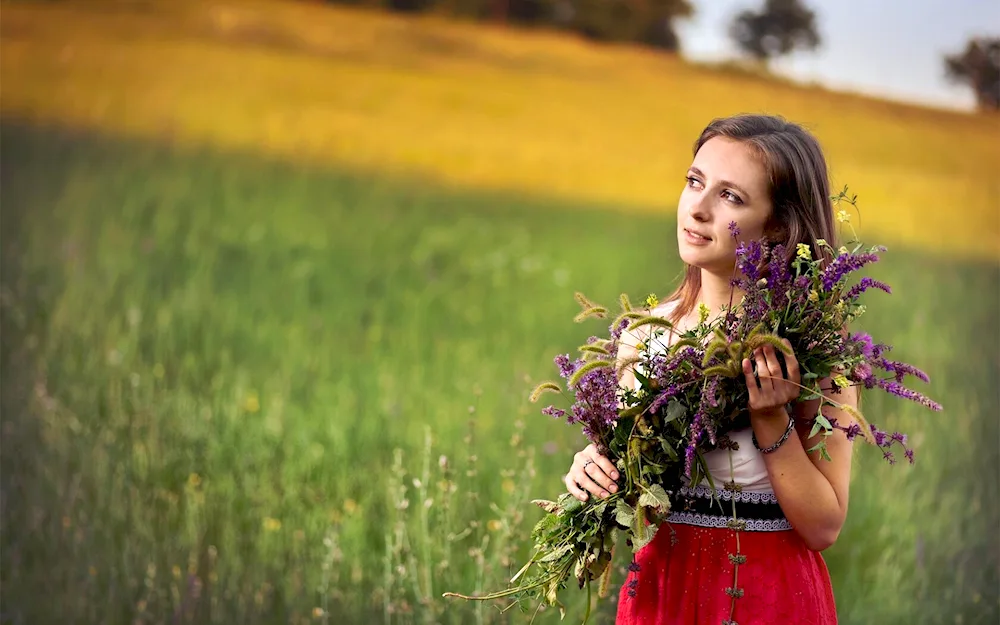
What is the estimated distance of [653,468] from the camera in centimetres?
194

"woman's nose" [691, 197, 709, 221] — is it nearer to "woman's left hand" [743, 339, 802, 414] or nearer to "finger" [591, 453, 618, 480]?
"woman's left hand" [743, 339, 802, 414]

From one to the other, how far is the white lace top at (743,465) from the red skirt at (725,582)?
0.10 m

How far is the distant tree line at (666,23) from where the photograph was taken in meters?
5.56

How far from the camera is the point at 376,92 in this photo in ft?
21.0

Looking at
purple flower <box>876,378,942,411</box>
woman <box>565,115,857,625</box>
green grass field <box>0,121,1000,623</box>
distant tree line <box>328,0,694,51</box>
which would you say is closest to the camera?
purple flower <box>876,378,942,411</box>

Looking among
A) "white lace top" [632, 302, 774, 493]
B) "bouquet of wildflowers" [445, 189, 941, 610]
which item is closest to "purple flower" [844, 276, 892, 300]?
"bouquet of wildflowers" [445, 189, 941, 610]

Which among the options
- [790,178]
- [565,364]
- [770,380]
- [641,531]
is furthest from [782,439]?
[790,178]

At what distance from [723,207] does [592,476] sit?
586 millimetres

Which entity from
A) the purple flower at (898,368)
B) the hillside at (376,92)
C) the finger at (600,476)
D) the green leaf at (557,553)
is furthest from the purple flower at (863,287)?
the hillside at (376,92)

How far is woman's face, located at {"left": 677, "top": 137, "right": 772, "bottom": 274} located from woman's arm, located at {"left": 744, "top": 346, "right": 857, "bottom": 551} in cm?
30

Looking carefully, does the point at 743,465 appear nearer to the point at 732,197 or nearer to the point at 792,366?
the point at 792,366

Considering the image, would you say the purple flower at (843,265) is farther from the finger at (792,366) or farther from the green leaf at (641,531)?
the green leaf at (641,531)

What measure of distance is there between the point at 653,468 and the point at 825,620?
1.67ft

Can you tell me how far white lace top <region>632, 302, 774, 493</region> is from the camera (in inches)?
80.9
